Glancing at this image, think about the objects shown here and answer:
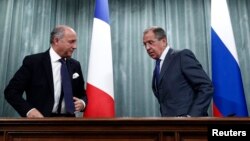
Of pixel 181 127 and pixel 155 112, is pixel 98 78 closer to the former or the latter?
pixel 155 112

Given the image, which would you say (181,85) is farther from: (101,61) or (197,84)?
(101,61)

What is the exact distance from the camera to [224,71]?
11.3 feet

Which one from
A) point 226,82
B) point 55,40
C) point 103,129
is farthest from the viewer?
point 226,82

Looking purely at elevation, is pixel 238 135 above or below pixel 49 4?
below

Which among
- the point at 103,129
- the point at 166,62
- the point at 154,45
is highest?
the point at 154,45

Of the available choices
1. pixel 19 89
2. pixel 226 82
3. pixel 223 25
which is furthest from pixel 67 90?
pixel 223 25

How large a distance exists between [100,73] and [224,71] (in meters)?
1.19

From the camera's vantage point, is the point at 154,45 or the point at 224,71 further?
the point at 224,71

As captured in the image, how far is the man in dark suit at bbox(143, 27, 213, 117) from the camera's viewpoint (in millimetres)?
2373

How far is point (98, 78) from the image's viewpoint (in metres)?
3.49

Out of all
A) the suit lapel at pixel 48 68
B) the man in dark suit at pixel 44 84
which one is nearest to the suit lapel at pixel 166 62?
the man in dark suit at pixel 44 84

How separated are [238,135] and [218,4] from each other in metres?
2.39

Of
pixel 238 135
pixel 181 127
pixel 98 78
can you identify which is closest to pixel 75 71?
pixel 98 78

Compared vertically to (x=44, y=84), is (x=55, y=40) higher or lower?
higher
